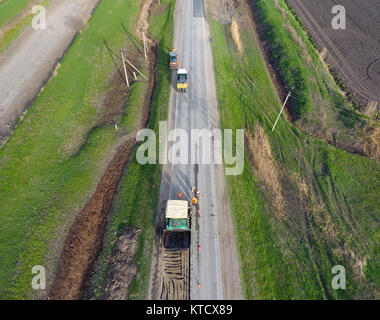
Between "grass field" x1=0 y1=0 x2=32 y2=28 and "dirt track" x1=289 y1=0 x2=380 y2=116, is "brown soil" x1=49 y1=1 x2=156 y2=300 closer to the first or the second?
"dirt track" x1=289 y1=0 x2=380 y2=116

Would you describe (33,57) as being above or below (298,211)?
above

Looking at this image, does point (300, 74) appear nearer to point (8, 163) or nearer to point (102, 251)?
point (102, 251)

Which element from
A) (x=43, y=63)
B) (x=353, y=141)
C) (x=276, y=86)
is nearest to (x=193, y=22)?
(x=276, y=86)

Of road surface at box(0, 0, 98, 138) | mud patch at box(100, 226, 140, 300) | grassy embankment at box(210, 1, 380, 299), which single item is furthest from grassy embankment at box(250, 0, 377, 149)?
road surface at box(0, 0, 98, 138)

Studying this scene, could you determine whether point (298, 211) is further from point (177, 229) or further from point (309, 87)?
point (309, 87)

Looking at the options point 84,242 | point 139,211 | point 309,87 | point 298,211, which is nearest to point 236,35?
point 309,87

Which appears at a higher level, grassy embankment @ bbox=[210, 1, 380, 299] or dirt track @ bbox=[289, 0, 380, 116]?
dirt track @ bbox=[289, 0, 380, 116]

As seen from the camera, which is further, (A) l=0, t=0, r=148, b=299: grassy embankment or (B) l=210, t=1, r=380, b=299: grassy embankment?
(A) l=0, t=0, r=148, b=299: grassy embankment
